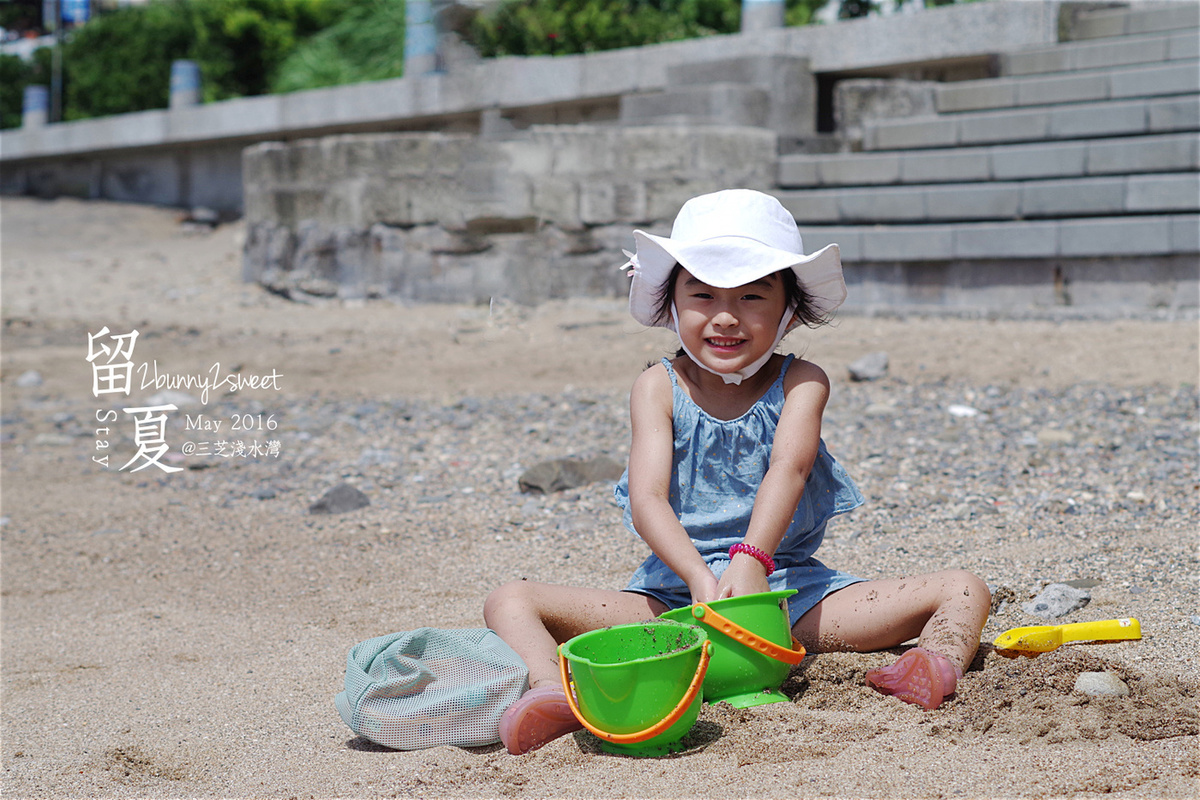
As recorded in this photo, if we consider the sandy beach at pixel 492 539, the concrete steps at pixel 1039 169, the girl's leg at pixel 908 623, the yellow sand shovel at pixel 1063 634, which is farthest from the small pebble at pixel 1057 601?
the concrete steps at pixel 1039 169

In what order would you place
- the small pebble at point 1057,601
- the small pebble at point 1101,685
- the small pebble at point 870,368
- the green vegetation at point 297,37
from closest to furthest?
the small pebble at point 1101,685 → the small pebble at point 1057,601 → the small pebble at point 870,368 → the green vegetation at point 297,37

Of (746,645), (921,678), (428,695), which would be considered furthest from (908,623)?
(428,695)

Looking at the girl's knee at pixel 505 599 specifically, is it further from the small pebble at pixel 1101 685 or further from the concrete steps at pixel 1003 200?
the concrete steps at pixel 1003 200

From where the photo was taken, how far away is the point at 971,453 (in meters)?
4.04

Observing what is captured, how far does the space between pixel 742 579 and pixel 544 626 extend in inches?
17.8

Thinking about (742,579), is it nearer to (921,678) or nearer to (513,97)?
(921,678)

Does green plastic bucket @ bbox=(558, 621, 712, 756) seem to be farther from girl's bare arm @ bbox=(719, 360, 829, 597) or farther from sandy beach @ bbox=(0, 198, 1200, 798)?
girl's bare arm @ bbox=(719, 360, 829, 597)

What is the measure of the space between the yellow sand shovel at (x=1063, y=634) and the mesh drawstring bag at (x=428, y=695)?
967 mm

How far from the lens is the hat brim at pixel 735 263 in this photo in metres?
2.18

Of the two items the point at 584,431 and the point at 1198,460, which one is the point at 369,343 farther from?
the point at 1198,460

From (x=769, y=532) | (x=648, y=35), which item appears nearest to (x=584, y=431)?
(x=769, y=532)

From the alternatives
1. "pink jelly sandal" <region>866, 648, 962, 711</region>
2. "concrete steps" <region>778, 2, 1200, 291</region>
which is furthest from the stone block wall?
"pink jelly sandal" <region>866, 648, 962, 711</region>

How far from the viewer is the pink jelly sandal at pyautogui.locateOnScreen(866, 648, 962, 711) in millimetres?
2006

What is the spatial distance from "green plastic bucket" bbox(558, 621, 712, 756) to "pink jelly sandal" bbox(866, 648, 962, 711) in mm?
400
